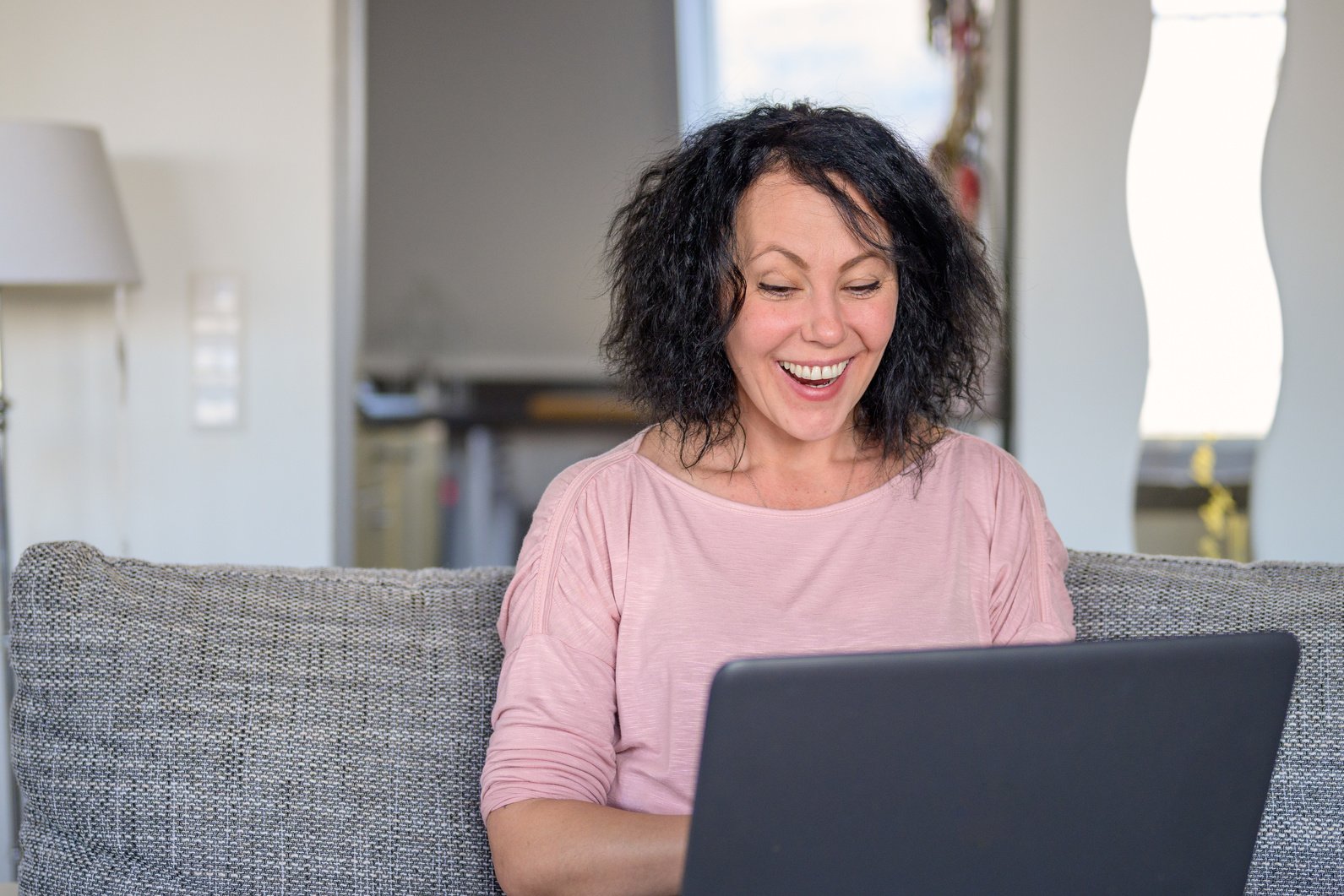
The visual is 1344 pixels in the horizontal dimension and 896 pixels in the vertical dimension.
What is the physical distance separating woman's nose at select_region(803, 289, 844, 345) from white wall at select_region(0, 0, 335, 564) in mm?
1697

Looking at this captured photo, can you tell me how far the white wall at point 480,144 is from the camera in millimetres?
3646

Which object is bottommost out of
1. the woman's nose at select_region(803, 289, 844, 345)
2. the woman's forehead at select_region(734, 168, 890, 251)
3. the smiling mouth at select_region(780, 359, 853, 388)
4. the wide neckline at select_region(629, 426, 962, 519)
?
the wide neckline at select_region(629, 426, 962, 519)

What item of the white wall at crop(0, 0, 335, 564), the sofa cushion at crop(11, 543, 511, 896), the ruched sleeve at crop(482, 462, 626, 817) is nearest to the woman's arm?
the ruched sleeve at crop(482, 462, 626, 817)

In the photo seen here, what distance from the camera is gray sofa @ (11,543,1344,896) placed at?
45.8 inches

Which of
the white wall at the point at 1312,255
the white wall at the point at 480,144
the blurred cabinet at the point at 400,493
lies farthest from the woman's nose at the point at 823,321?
the white wall at the point at 480,144

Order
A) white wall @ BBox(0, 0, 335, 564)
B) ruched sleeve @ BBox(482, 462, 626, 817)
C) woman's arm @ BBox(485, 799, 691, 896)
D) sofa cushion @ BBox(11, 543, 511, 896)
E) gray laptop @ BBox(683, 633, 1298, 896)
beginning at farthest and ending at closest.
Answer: white wall @ BBox(0, 0, 335, 564), sofa cushion @ BBox(11, 543, 511, 896), ruched sleeve @ BBox(482, 462, 626, 817), woman's arm @ BBox(485, 799, 691, 896), gray laptop @ BBox(683, 633, 1298, 896)

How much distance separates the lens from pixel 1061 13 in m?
2.78

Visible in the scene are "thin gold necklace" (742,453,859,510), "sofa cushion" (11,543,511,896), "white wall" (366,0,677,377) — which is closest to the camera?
"sofa cushion" (11,543,511,896)

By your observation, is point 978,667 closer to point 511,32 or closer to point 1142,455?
Result: point 1142,455

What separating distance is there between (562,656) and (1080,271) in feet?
6.75

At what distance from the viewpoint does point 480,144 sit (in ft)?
12.2

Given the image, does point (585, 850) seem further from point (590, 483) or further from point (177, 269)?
point (177, 269)

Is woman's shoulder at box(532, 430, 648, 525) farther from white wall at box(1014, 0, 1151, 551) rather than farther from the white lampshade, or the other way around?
white wall at box(1014, 0, 1151, 551)

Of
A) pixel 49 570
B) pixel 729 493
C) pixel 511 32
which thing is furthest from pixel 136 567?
pixel 511 32
